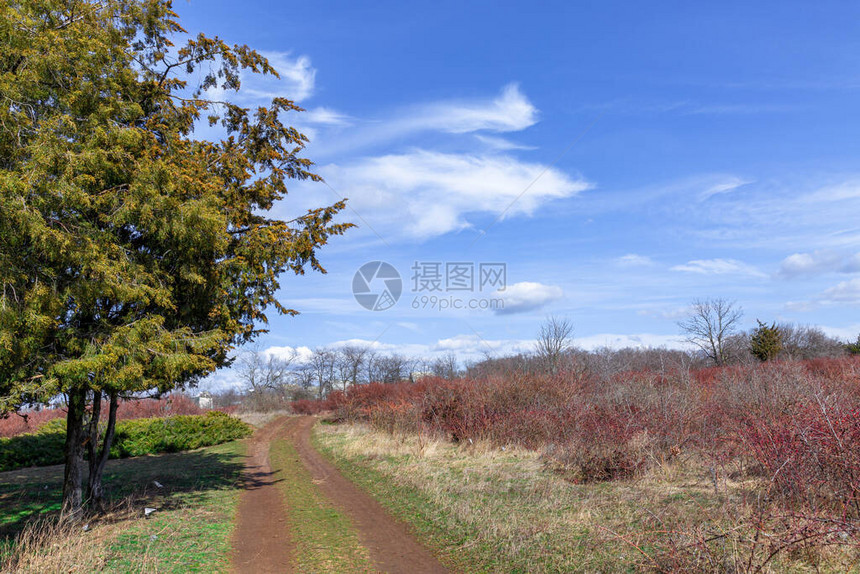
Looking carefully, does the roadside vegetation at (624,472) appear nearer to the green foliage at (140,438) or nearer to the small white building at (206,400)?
the green foliage at (140,438)

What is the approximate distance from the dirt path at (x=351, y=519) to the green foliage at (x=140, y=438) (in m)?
9.87

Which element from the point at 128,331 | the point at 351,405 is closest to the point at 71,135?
the point at 128,331

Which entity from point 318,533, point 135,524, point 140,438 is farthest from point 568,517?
point 140,438

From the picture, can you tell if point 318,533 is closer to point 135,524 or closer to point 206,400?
point 135,524

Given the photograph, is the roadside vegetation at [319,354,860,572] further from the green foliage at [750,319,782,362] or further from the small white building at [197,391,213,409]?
the small white building at [197,391,213,409]

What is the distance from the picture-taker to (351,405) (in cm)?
2856

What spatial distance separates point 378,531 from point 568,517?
298 cm

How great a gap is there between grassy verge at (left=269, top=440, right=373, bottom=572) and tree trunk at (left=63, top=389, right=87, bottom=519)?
3.77m

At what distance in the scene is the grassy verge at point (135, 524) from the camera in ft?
20.1

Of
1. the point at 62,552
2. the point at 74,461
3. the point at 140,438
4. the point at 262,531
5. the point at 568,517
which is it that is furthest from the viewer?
the point at 140,438

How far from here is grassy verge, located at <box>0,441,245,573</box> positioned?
6121 millimetres

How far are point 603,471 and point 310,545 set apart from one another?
576cm

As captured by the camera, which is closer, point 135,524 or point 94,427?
point 135,524

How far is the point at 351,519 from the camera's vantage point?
8500mm
